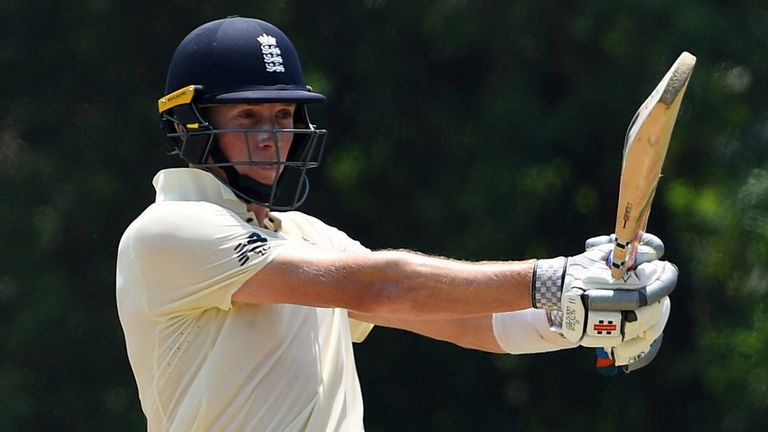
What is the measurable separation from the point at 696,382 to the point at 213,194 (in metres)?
4.05

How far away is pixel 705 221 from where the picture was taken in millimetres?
6730

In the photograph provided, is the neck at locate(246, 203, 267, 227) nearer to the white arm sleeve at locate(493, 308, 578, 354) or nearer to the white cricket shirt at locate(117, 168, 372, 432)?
the white cricket shirt at locate(117, 168, 372, 432)

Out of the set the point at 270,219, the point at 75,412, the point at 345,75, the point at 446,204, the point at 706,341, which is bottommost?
the point at 75,412

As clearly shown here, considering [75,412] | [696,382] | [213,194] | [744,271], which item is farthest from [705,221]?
[213,194]

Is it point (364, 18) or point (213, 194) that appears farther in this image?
point (364, 18)

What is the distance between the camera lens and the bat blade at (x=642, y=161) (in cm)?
304

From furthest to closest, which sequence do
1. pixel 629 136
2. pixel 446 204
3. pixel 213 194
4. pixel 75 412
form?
pixel 75 412 → pixel 446 204 → pixel 213 194 → pixel 629 136

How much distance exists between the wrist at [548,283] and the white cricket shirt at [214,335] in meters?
0.52

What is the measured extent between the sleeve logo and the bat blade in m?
0.69

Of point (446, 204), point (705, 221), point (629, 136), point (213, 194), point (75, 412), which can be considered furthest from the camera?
point (75, 412)

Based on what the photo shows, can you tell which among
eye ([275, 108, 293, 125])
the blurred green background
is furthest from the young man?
the blurred green background

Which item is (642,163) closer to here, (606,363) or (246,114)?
(606,363)

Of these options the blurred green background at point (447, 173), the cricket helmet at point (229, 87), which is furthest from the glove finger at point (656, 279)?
the blurred green background at point (447, 173)

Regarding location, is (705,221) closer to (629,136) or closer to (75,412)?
(75,412)
